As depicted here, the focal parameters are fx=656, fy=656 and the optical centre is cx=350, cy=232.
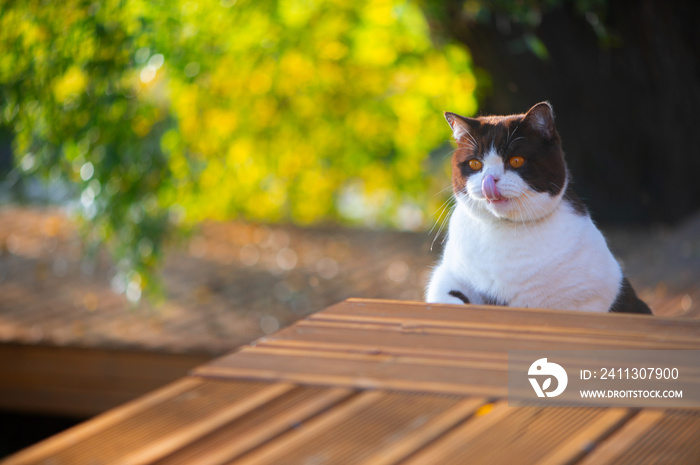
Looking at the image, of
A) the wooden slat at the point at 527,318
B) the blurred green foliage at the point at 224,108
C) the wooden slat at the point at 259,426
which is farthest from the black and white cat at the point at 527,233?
the blurred green foliage at the point at 224,108

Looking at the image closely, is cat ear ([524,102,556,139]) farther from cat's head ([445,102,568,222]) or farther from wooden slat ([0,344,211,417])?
wooden slat ([0,344,211,417])

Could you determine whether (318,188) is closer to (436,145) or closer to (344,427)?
(436,145)

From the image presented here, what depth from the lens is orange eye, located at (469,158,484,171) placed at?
1265 millimetres

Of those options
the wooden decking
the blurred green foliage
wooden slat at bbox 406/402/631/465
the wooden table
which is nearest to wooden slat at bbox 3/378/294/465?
the wooden table

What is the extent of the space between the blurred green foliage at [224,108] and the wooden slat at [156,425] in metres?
2.53

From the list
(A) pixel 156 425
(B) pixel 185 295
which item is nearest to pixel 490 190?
(A) pixel 156 425

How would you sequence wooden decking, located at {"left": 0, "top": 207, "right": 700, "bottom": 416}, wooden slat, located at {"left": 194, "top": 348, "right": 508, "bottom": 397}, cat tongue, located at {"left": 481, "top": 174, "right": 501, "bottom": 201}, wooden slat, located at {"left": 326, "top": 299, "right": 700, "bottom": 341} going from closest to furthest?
wooden slat, located at {"left": 194, "top": 348, "right": 508, "bottom": 397}
wooden slat, located at {"left": 326, "top": 299, "right": 700, "bottom": 341}
cat tongue, located at {"left": 481, "top": 174, "right": 501, "bottom": 201}
wooden decking, located at {"left": 0, "top": 207, "right": 700, "bottom": 416}

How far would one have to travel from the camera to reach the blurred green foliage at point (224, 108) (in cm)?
300

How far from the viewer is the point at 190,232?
4012 mm

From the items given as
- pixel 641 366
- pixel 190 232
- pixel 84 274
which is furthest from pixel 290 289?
pixel 641 366

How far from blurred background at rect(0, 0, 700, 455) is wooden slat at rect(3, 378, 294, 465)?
61.8 inches

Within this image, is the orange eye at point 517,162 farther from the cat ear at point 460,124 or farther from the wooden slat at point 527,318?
the wooden slat at point 527,318

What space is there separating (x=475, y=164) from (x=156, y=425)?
806 millimetres

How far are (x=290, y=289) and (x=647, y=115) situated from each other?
2.18 metres
